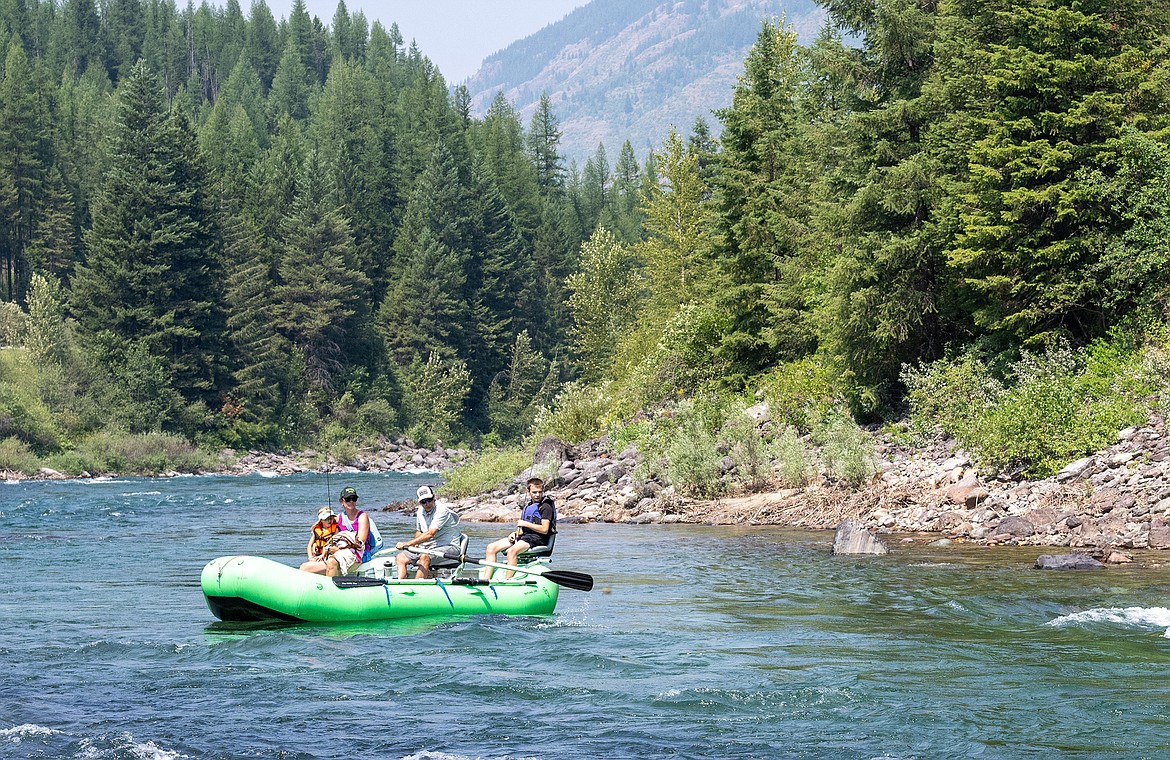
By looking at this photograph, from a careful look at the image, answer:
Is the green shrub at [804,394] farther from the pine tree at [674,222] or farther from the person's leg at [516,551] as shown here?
the pine tree at [674,222]

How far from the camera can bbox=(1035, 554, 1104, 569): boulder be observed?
711 inches

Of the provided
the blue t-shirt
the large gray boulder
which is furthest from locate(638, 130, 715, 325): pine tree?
the blue t-shirt

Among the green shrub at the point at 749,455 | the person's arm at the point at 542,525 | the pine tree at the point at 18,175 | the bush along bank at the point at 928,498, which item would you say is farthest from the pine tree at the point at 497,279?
the person's arm at the point at 542,525

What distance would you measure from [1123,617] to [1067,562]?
3712mm

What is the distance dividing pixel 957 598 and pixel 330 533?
7875mm

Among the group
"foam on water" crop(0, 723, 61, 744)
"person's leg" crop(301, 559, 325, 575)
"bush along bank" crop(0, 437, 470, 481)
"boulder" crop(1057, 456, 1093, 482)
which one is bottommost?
"bush along bank" crop(0, 437, 470, 481)

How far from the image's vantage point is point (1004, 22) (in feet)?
93.9

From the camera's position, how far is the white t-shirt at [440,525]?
17.1 metres

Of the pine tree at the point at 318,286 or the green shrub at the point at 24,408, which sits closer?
the green shrub at the point at 24,408

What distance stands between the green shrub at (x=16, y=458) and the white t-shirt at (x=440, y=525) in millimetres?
42018

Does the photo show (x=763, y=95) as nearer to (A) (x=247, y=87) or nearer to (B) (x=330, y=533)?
(B) (x=330, y=533)

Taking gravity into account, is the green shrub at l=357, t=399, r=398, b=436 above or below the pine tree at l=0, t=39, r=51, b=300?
below

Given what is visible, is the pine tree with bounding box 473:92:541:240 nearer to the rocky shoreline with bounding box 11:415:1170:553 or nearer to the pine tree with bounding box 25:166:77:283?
the pine tree with bounding box 25:166:77:283

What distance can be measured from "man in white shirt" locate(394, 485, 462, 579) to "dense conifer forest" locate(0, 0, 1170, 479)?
11.3 meters
